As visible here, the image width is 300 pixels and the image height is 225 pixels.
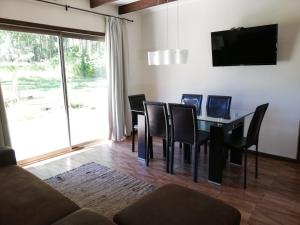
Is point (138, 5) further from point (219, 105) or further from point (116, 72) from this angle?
point (219, 105)

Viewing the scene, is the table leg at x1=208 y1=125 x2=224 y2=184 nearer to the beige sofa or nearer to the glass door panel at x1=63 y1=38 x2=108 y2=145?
the beige sofa

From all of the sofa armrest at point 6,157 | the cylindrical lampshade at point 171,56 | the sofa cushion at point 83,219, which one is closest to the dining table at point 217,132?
the cylindrical lampshade at point 171,56

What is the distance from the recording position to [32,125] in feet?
12.3

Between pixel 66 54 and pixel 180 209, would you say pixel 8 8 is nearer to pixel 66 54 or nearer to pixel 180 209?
pixel 66 54

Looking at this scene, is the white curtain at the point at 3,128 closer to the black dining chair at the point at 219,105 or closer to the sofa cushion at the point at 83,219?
the sofa cushion at the point at 83,219

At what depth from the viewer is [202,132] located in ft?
10.2

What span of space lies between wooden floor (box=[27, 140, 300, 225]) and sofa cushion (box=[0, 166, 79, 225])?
4.06 feet

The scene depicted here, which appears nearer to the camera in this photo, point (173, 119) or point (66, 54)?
point (173, 119)

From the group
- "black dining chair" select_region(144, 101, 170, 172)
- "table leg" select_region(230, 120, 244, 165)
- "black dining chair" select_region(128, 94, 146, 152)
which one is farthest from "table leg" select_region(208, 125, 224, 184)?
"black dining chair" select_region(128, 94, 146, 152)

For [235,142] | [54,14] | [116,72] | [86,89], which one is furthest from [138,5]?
[235,142]

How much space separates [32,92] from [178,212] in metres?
3.12

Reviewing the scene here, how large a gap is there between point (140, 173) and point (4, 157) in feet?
5.41

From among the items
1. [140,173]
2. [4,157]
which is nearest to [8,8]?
[4,157]

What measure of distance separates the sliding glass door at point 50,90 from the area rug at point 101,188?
1047mm
